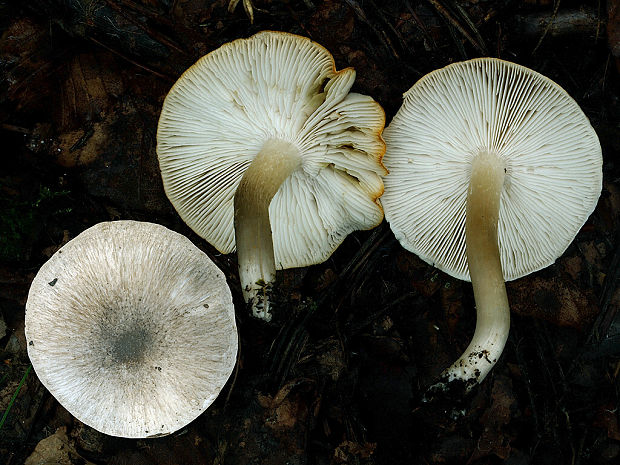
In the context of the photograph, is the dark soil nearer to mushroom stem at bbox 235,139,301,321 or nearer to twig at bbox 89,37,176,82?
twig at bbox 89,37,176,82

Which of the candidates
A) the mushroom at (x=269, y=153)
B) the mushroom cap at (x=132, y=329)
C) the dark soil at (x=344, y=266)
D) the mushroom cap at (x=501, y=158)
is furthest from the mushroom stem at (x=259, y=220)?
the mushroom cap at (x=501, y=158)

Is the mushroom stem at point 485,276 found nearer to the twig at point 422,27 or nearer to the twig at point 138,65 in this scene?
the twig at point 422,27

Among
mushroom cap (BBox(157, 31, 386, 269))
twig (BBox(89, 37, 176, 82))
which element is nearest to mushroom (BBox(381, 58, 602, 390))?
mushroom cap (BBox(157, 31, 386, 269))

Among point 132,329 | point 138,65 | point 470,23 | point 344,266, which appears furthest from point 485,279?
point 138,65

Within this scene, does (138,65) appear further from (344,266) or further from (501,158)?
(501,158)

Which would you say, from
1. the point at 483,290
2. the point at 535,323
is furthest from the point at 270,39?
the point at 535,323

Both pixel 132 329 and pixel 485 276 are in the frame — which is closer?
pixel 132 329
